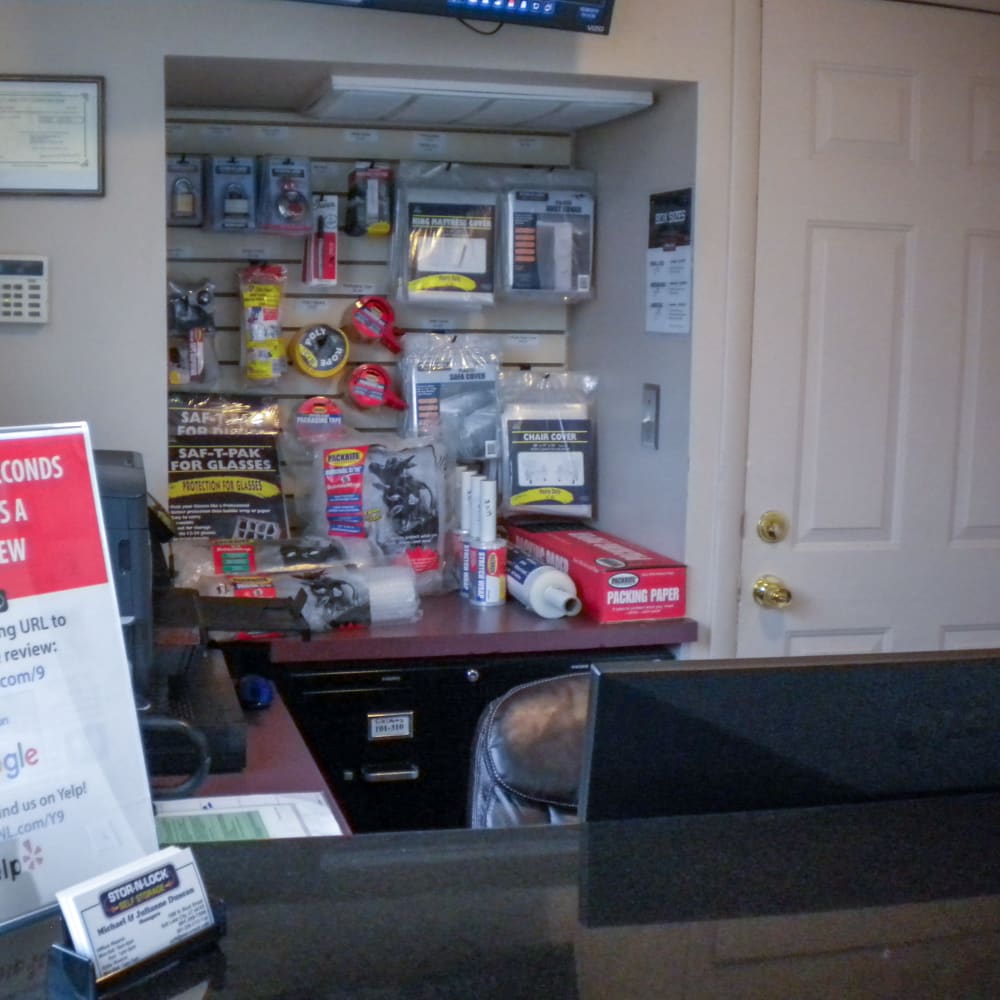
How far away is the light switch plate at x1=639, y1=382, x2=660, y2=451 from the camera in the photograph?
10.1 ft

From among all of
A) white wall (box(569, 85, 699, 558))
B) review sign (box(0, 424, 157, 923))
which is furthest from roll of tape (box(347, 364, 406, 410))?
review sign (box(0, 424, 157, 923))

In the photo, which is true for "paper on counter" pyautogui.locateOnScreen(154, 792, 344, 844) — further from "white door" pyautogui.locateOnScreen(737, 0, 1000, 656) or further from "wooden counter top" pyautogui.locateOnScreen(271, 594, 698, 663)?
"white door" pyautogui.locateOnScreen(737, 0, 1000, 656)

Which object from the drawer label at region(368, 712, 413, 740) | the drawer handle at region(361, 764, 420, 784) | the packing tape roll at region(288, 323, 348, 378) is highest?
the packing tape roll at region(288, 323, 348, 378)

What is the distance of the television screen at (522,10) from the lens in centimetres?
244

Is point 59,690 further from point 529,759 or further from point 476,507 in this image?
point 476,507

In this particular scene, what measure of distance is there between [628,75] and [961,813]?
6.92 ft

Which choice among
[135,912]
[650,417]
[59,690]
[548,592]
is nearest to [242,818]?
[59,690]

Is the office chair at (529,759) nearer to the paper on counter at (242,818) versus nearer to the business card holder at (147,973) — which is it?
the paper on counter at (242,818)

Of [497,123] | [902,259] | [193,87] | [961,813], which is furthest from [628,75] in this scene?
[961,813]

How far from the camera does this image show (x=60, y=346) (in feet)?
8.67

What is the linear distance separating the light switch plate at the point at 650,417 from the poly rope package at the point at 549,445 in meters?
0.24

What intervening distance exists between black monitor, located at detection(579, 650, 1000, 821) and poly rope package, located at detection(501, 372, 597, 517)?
228cm

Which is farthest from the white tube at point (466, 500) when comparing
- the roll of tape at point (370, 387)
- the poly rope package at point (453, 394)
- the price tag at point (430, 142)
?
the price tag at point (430, 142)

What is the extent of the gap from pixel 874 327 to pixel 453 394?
1017 millimetres
